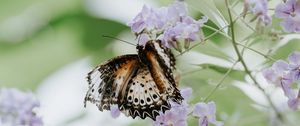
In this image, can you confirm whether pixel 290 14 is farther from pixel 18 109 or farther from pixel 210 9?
pixel 18 109

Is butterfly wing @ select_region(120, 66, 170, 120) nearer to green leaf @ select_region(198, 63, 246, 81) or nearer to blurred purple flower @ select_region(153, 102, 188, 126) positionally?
blurred purple flower @ select_region(153, 102, 188, 126)

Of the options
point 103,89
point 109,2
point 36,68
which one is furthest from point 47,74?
point 103,89

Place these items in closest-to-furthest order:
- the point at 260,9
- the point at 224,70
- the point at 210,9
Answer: the point at 260,9, the point at 210,9, the point at 224,70

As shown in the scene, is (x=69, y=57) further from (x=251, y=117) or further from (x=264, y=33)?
(x=264, y=33)

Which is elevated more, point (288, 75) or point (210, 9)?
point (210, 9)

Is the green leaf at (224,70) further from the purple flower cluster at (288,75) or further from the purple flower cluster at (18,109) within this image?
the purple flower cluster at (18,109)

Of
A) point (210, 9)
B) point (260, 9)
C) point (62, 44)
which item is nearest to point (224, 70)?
point (210, 9)

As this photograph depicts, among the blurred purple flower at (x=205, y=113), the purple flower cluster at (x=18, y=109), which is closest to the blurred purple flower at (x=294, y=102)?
the blurred purple flower at (x=205, y=113)

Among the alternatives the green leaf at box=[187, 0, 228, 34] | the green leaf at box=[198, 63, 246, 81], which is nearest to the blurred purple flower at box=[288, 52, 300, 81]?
the green leaf at box=[187, 0, 228, 34]
